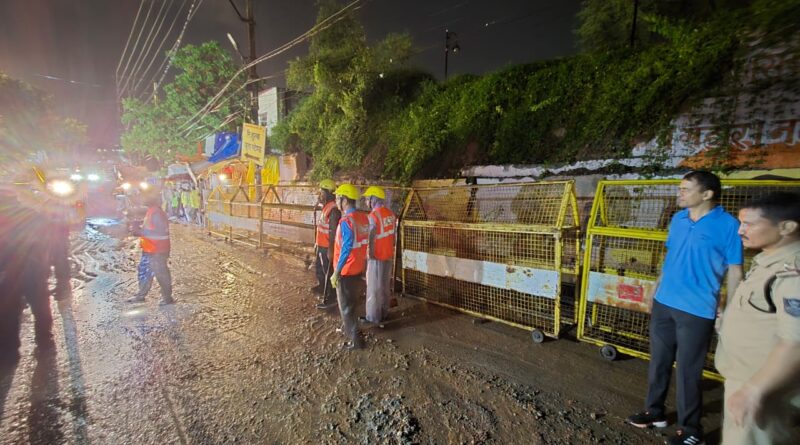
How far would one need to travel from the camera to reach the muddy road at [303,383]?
2605 millimetres

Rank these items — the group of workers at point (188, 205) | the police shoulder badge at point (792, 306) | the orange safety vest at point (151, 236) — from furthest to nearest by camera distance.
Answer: the group of workers at point (188, 205), the orange safety vest at point (151, 236), the police shoulder badge at point (792, 306)

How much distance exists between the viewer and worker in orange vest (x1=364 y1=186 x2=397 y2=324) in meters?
4.37

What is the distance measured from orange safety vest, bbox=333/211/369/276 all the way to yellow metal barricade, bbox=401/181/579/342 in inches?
50.6

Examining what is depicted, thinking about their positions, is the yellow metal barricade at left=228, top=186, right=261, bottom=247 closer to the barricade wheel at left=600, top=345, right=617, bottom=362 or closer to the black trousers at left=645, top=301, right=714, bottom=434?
the barricade wheel at left=600, top=345, right=617, bottom=362

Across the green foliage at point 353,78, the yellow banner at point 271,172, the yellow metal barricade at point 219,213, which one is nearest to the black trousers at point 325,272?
the green foliage at point 353,78

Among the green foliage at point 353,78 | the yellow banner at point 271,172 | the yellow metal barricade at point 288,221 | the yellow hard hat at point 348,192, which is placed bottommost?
the yellow metal barricade at point 288,221

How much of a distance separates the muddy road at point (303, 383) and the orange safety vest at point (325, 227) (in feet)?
3.66

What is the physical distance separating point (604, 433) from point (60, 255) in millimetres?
7196

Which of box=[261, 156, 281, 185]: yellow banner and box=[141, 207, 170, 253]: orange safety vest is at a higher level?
box=[261, 156, 281, 185]: yellow banner

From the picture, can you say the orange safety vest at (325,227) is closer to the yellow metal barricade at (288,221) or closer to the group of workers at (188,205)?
the yellow metal barricade at (288,221)

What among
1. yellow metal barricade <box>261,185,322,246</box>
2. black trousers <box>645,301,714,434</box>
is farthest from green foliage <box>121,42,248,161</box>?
black trousers <box>645,301,714,434</box>

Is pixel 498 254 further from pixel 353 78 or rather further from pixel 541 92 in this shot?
pixel 353 78

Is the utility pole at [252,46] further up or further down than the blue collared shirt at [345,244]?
further up

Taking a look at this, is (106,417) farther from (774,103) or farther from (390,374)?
(774,103)
